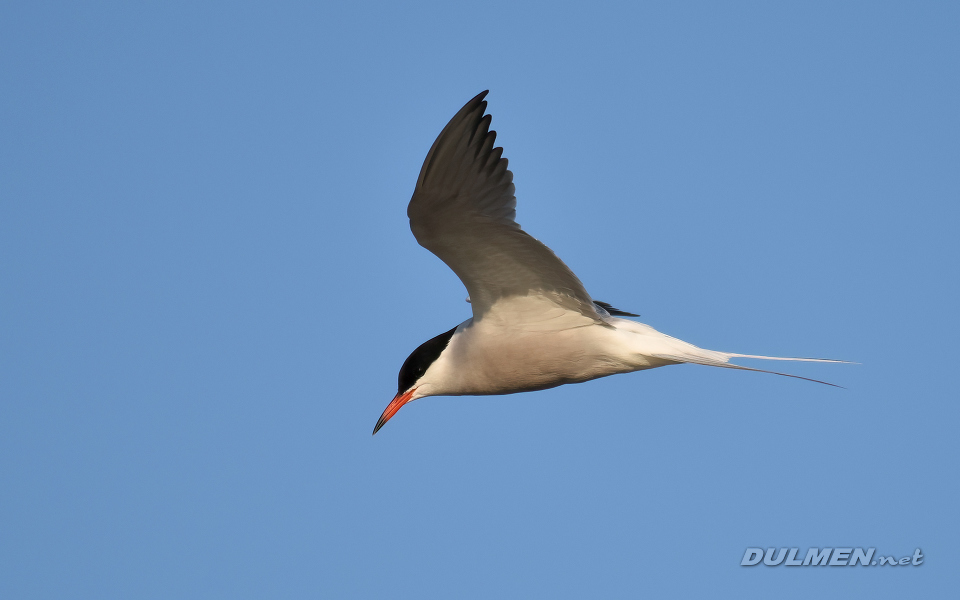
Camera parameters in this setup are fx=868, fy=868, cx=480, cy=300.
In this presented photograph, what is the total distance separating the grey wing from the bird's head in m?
0.81

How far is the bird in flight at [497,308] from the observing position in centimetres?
521

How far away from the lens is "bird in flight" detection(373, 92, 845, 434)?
521cm

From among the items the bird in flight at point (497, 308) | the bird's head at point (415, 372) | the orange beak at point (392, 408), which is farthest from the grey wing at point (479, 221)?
the orange beak at point (392, 408)

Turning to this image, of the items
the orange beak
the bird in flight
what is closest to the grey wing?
the bird in flight

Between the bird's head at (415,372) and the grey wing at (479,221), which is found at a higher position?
the grey wing at (479,221)

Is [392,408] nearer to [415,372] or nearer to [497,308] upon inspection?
[415,372]

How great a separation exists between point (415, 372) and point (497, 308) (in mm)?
944

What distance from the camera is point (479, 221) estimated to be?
5.40m

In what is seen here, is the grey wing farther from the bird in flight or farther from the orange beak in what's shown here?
the orange beak

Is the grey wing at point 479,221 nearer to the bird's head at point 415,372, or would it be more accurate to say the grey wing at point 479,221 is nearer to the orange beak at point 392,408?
the bird's head at point 415,372

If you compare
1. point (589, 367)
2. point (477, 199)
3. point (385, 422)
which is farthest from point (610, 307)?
point (477, 199)

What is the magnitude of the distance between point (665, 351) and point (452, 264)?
5.27ft

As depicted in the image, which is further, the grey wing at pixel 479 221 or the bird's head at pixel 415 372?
the bird's head at pixel 415 372

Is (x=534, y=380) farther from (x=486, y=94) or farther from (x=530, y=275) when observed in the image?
(x=486, y=94)
